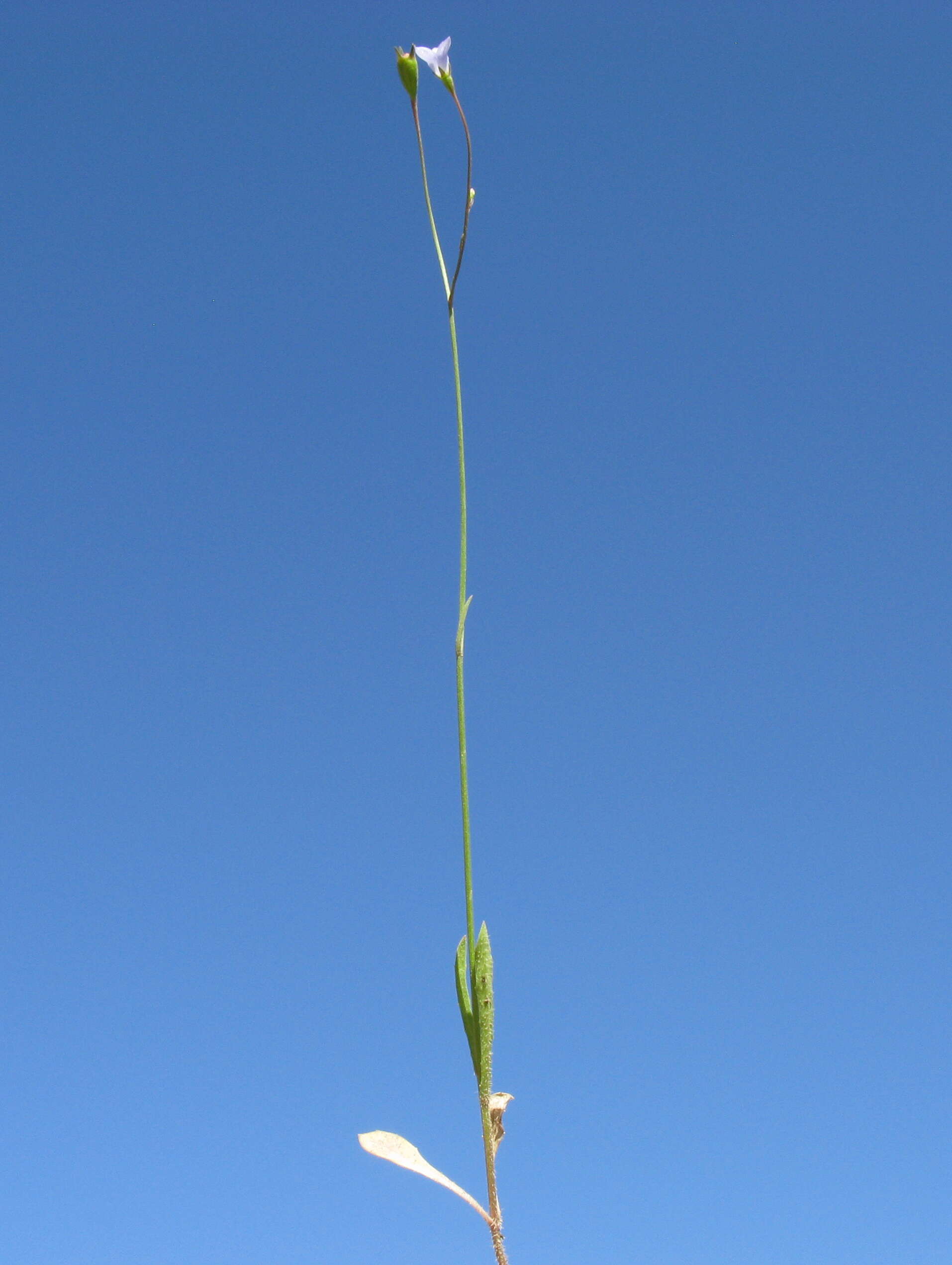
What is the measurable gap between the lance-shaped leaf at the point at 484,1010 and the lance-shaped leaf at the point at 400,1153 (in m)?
0.07

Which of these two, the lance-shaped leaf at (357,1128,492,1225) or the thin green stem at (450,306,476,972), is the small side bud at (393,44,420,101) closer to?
the thin green stem at (450,306,476,972)

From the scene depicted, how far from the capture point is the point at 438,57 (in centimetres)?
109

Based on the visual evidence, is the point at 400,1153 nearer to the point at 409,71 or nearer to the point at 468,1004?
the point at 468,1004

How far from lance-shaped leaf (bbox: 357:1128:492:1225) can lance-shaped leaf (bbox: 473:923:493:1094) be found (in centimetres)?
7

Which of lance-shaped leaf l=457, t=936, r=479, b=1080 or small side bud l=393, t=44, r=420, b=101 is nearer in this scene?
lance-shaped leaf l=457, t=936, r=479, b=1080

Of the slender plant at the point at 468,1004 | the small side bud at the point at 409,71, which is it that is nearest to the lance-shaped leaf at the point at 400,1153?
the slender plant at the point at 468,1004

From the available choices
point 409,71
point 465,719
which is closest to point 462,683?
point 465,719

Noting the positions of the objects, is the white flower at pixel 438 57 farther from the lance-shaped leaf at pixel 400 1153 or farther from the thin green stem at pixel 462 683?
the lance-shaped leaf at pixel 400 1153

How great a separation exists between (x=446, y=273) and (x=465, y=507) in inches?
8.8

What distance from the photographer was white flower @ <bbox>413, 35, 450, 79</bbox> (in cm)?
107

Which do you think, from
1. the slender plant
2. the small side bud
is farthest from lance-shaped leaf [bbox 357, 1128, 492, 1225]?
the small side bud

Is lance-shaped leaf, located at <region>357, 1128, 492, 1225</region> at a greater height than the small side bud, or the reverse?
the small side bud

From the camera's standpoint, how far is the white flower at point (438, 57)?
1065 mm

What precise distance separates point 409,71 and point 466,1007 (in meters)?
0.85
